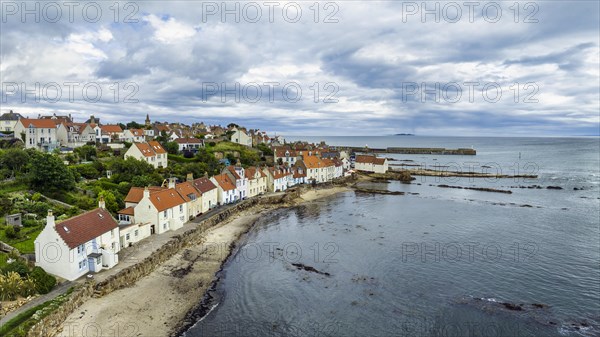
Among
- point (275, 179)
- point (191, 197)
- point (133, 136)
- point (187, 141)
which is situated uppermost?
point (133, 136)

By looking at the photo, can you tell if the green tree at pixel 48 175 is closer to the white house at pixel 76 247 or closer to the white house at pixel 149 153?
the white house at pixel 76 247

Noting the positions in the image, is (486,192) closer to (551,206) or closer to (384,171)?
(551,206)

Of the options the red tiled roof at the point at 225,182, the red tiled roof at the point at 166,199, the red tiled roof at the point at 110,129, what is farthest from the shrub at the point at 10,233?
the red tiled roof at the point at 110,129

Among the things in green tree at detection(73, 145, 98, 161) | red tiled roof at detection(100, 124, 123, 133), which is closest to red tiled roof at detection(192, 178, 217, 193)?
green tree at detection(73, 145, 98, 161)

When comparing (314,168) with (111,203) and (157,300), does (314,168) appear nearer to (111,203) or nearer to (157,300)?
(111,203)

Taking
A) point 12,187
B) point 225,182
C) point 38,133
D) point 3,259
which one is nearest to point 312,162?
point 225,182

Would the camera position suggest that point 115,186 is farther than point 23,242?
Yes

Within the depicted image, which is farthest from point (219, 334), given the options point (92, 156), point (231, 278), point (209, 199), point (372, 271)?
point (92, 156)
